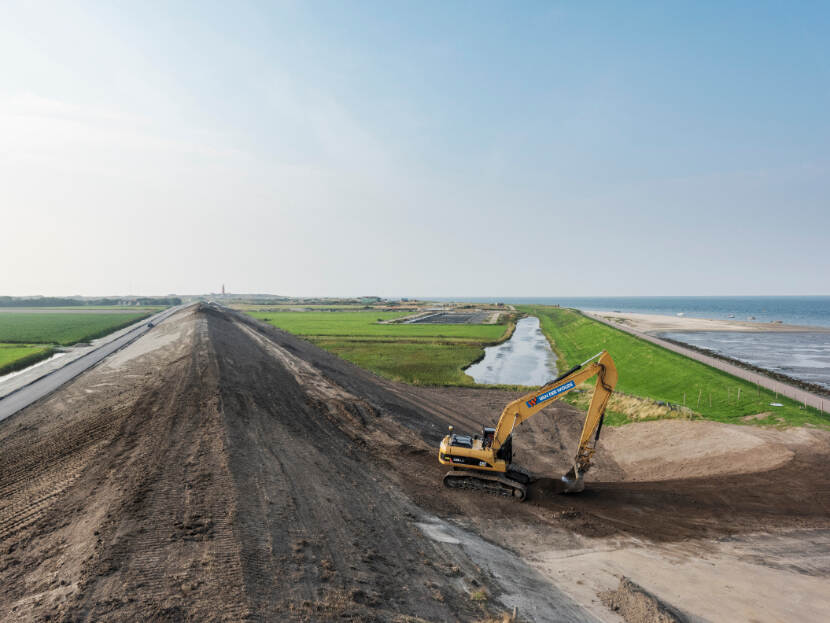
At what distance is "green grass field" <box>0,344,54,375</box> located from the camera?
40062 mm

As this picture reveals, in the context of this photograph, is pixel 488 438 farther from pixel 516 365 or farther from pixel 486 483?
pixel 516 365

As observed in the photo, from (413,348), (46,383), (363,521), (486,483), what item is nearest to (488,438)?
(486,483)

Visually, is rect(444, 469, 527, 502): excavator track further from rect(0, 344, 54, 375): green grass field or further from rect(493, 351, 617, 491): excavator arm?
rect(0, 344, 54, 375): green grass field

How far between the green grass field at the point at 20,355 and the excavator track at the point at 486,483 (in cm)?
4453

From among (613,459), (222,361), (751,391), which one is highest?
(222,361)

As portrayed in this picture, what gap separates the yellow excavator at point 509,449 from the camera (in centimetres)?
1648

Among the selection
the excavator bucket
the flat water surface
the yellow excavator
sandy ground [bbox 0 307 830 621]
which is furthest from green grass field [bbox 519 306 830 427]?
the yellow excavator

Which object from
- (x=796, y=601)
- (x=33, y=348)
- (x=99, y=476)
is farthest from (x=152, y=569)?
(x=33, y=348)

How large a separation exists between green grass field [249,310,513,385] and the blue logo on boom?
22.3 m

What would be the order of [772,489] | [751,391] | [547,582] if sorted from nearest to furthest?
1. [547,582]
2. [772,489]
3. [751,391]

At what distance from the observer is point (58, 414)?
23.8 m

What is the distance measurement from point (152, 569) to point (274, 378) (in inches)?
817

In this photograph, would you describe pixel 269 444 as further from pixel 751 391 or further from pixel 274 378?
pixel 751 391

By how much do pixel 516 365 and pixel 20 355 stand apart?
56181mm
